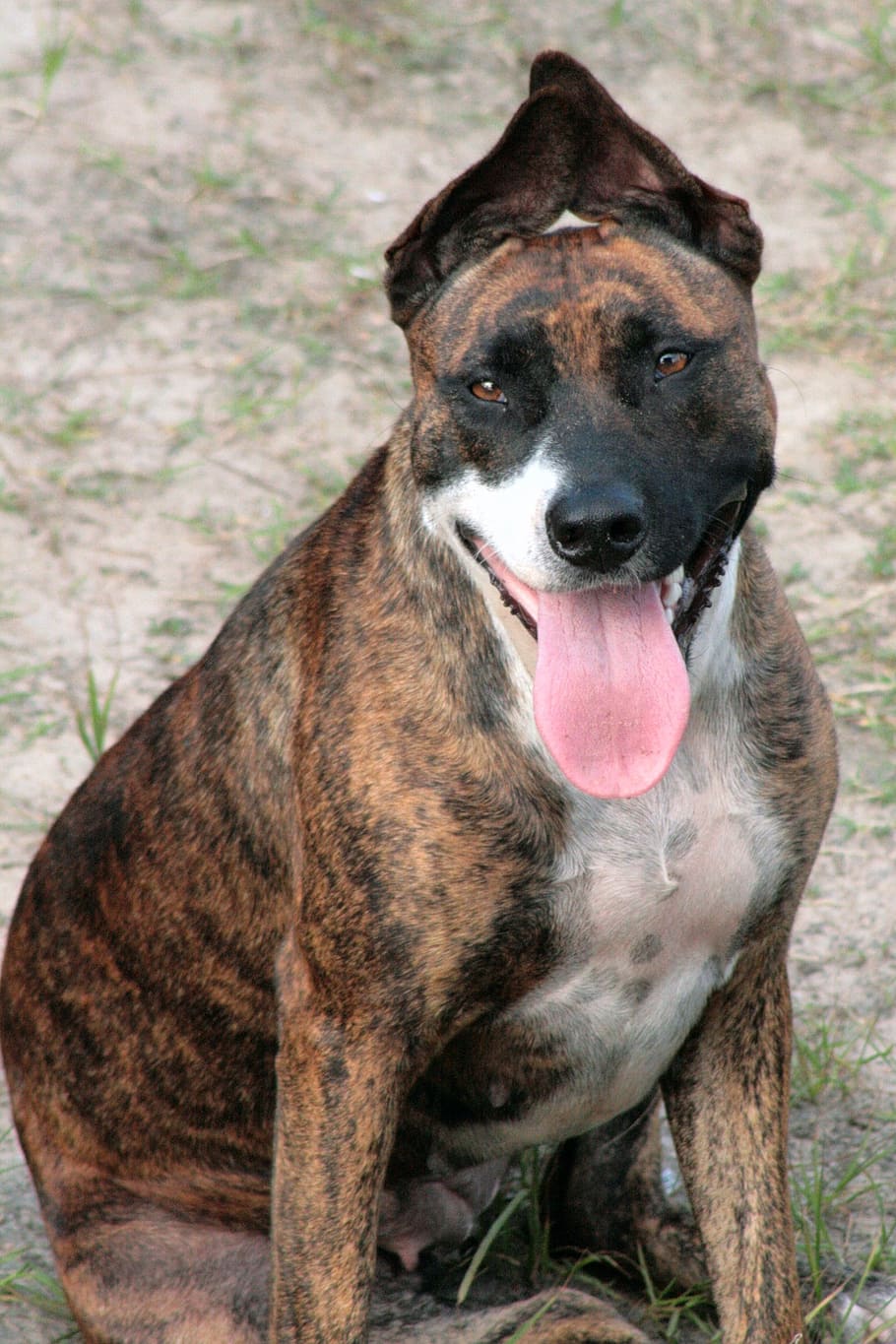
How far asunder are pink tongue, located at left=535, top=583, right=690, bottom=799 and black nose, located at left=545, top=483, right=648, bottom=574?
0.42 feet

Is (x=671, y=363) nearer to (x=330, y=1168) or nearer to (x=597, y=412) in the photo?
(x=597, y=412)

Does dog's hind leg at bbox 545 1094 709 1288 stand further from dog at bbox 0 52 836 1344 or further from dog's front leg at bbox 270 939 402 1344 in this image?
dog's front leg at bbox 270 939 402 1344

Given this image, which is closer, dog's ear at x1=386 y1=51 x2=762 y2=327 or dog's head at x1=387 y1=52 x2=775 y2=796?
dog's head at x1=387 y1=52 x2=775 y2=796

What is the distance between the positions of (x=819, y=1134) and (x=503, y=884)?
133 centimetres

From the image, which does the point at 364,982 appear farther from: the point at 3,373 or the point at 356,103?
the point at 356,103

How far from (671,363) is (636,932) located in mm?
826

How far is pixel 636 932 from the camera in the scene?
2695 mm


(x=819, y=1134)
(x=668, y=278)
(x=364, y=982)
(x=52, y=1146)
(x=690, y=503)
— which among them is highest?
(x=668, y=278)

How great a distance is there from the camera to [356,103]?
6.99 meters

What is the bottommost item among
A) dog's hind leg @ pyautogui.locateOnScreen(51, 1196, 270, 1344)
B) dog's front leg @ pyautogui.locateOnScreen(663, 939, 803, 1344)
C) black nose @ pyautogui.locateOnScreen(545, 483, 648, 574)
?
dog's hind leg @ pyautogui.locateOnScreen(51, 1196, 270, 1344)

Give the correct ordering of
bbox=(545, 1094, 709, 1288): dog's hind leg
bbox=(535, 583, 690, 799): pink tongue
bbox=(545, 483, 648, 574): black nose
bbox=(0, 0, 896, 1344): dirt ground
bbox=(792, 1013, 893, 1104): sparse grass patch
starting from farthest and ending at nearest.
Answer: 1. bbox=(0, 0, 896, 1344): dirt ground
2. bbox=(792, 1013, 893, 1104): sparse grass patch
3. bbox=(545, 1094, 709, 1288): dog's hind leg
4. bbox=(535, 583, 690, 799): pink tongue
5. bbox=(545, 483, 648, 574): black nose

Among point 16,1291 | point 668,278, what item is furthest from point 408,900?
point 16,1291

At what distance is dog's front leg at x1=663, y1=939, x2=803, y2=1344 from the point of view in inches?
115

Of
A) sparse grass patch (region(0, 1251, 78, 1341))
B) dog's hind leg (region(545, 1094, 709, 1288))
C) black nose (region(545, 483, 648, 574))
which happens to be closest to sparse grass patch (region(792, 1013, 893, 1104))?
dog's hind leg (region(545, 1094, 709, 1288))
